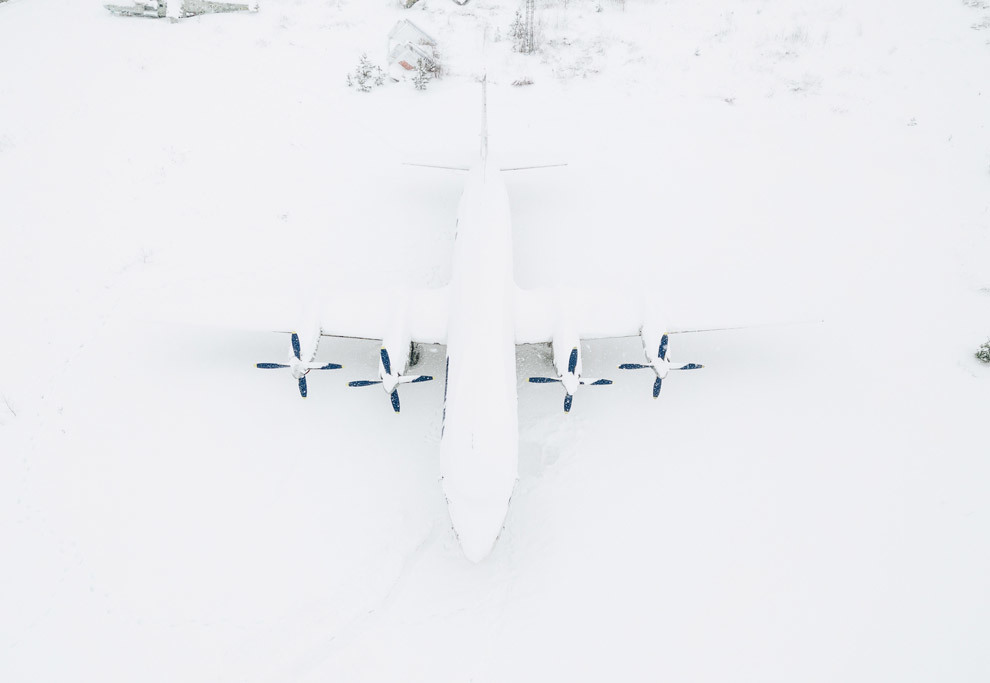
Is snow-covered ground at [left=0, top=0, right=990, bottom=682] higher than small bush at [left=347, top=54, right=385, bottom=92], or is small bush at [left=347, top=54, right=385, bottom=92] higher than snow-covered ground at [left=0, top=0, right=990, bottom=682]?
small bush at [left=347, top=54, right=385, bottom=92]

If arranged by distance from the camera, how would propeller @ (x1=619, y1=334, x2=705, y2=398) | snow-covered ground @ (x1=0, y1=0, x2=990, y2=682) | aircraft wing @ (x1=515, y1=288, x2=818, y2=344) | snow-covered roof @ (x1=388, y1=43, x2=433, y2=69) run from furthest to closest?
snow-covered roof @ (x1=388, y1=43, x2=433, y2=69) < aircraft wing @ (x1=515, y1=288, x2=818, y2=344) < propeller @ (x1=619, y1=334, x2=705, y2=398) < snow-covered ground @ (x1=0, y1=0, x2=990, y2=682)

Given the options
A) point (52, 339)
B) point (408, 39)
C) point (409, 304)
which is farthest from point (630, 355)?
point (408, 39)

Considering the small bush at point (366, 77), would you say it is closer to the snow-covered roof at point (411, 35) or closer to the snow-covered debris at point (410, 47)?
the snow-covered debris at point (410, 47)

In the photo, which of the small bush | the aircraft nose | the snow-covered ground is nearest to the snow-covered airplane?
Answer: the aircraft nose

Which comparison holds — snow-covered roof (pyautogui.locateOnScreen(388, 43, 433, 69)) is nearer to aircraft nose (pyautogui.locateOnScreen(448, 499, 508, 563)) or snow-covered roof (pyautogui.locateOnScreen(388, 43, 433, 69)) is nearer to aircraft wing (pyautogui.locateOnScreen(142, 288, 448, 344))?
aircraft wing (pyautogui.locateOnScreen(142, 288, 448, 344))

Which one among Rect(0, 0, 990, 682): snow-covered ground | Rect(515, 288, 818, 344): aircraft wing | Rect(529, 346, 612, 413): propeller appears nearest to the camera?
Rect(0, 0, 990, 682): snow-covered ground

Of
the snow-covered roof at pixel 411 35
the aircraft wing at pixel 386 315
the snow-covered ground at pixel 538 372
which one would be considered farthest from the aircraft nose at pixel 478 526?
the snow-covered roof at pixel 411 35

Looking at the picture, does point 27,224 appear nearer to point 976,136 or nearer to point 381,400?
point 381,400

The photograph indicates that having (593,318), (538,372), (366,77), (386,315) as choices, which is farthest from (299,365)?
(366,77)
